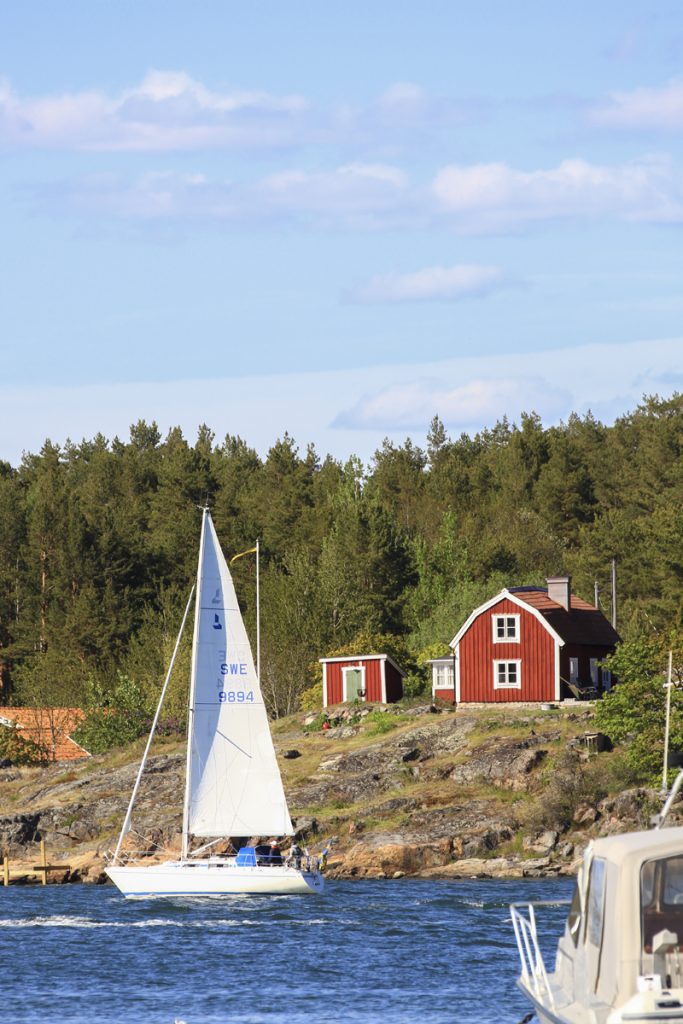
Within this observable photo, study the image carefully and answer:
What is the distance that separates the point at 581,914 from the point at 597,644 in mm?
62466

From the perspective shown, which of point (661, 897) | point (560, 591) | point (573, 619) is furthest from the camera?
point (560, 591)

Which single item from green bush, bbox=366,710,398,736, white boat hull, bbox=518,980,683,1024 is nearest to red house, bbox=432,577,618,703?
green bush, bbox=366,710,398,736

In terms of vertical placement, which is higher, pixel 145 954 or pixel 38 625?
pixel 38 625

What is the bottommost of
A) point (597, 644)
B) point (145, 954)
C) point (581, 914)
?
point (145, 954)

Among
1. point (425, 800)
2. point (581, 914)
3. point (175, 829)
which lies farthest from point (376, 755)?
point (581, 914)

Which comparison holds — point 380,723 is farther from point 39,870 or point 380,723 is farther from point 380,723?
point 39,870

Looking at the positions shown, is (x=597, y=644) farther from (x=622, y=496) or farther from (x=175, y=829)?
(x=622, y=496)

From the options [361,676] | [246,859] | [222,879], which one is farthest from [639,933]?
[361,676]

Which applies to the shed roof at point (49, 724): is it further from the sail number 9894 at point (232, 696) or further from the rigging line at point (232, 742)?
the sail number 9894 at point (232, 696)

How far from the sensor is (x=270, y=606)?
334 ft

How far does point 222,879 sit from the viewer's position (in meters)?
55.3

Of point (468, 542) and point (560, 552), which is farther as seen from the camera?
point (560, 552)

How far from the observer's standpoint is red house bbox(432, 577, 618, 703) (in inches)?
3140

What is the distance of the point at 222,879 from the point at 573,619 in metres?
32.5
